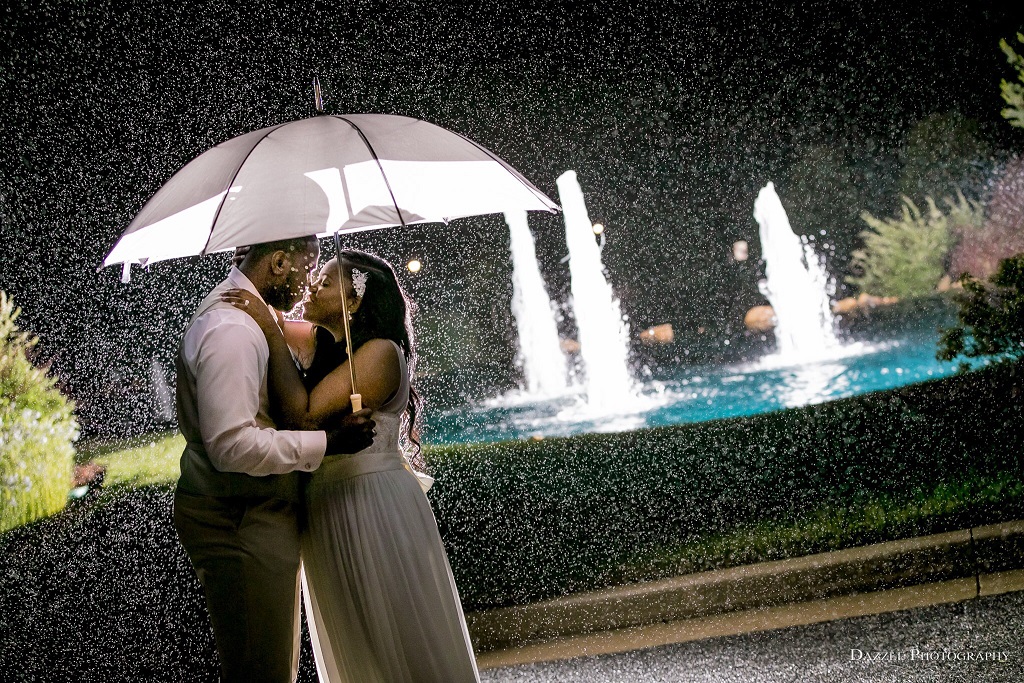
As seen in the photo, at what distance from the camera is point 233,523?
2.42 m

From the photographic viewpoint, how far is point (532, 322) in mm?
7742

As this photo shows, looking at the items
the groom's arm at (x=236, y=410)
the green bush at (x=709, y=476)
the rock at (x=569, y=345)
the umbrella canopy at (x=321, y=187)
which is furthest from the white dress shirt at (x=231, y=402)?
the rock at (x=569, y=345)

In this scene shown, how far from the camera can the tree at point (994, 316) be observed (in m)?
5.69

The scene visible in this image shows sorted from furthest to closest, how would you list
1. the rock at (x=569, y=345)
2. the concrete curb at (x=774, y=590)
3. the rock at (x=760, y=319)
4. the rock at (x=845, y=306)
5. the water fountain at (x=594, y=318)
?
the rock at (x=760, y=319) → the rock at (x=845, y=306) → the rock at (x=569, y=345) → the water fountain at (x=594, y=318) → the concrete curb at (x=774, y=590)

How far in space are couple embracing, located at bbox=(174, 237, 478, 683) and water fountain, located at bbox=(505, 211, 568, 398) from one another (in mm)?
4876

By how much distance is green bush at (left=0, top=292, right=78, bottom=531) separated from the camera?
439 centimetres

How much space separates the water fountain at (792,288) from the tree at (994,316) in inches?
120

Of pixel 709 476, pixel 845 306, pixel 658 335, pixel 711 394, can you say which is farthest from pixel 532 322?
pixel 845 306

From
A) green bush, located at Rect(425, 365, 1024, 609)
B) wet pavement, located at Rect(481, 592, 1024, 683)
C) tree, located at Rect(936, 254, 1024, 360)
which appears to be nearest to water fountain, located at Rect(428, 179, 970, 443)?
tree, located at Rect(936, 254, 1024, 360)

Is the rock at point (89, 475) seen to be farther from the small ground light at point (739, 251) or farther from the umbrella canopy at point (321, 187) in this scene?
the small ground light at point (739, 251)

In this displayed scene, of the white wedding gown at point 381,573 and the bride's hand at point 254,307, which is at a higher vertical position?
the bride's hand at point 254,307

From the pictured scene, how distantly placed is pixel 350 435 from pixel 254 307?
1.62 feet

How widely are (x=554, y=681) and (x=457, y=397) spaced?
11.5 feet

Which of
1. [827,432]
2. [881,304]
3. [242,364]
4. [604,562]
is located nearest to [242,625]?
[242,364]
